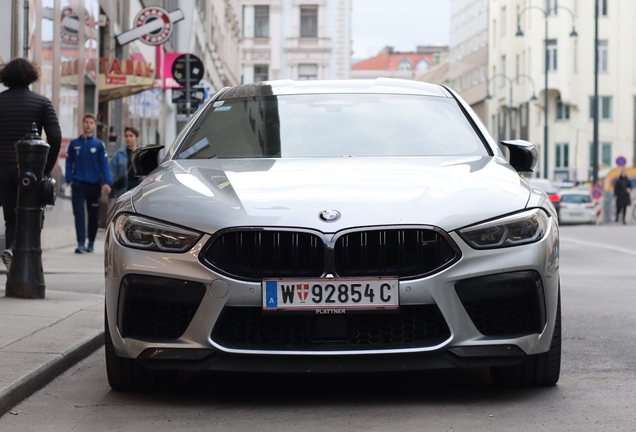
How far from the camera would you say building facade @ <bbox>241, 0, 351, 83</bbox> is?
8988cm

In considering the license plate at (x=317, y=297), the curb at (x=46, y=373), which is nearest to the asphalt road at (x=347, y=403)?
the curb at (x=46, y=373)

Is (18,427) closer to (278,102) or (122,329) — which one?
(122,329)

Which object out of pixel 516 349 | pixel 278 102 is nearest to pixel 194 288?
pixel 516 349

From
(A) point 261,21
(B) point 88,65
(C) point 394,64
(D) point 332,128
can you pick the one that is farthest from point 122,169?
(C) point 394,64

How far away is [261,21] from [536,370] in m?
87.4

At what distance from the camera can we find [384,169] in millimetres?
5652

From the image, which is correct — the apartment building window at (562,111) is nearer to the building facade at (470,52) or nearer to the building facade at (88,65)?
the building facade at (470,52)

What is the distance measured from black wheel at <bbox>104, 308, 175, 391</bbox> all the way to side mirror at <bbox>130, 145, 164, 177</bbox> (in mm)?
1254

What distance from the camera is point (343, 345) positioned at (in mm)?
4992

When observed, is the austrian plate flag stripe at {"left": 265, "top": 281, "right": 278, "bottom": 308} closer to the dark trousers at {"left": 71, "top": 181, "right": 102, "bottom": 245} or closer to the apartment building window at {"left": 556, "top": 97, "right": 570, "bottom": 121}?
the dark trousers at {"left": 71, "top": 181, "right": 102, "bottom": 245}

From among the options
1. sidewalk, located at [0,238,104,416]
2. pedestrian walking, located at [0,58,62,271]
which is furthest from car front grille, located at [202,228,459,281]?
pedestrian walking, located at [0,58,62,271]

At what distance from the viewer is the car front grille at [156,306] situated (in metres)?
4.96

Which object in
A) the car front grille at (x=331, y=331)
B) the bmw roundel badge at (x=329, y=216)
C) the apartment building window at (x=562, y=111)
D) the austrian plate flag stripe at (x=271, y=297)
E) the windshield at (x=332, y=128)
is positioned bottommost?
the car front grille at (x=331, y=331)

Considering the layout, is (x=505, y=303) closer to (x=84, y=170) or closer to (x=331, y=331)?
(x=331, y=331)
